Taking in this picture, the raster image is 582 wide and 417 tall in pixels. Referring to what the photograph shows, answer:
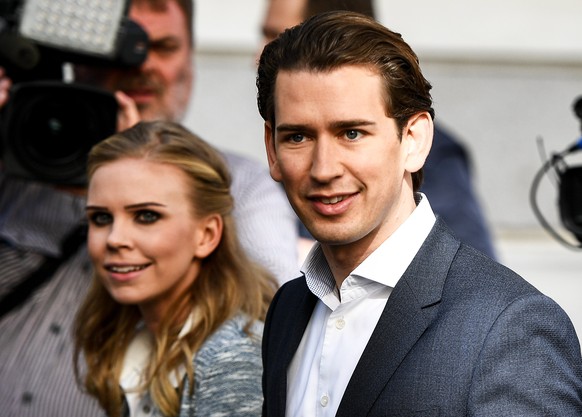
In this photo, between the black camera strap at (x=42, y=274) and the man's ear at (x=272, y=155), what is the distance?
1.33 metres

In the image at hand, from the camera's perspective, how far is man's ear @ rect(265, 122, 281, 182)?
1941 millimetres

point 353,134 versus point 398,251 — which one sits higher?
point 353,134

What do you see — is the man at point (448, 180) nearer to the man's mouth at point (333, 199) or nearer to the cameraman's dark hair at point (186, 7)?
the cameraman's dark hair at point (186, 7)

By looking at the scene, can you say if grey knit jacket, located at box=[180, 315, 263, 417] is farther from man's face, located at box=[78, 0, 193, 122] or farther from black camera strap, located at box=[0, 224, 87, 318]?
man's face, located at box=[78, 0, 193, 122]

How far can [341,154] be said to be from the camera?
5.92ft

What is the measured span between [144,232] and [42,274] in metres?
0.60

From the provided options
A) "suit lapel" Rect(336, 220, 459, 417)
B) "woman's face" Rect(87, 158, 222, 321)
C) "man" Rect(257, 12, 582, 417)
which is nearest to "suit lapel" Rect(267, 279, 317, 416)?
"man" Rect(257, 12, 582, 417)

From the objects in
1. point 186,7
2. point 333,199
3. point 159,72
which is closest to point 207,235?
point 159,72

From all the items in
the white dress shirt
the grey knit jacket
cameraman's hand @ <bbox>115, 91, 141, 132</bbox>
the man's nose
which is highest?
the man's nose

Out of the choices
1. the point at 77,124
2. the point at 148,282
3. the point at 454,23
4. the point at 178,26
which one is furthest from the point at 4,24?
the point at 454,23

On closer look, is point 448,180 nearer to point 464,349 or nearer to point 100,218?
point 100,218

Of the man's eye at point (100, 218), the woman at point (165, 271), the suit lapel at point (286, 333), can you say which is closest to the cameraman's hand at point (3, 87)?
the woman at point (165, 271)

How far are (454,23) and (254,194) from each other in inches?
123

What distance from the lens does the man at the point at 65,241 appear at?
9.91 ft
